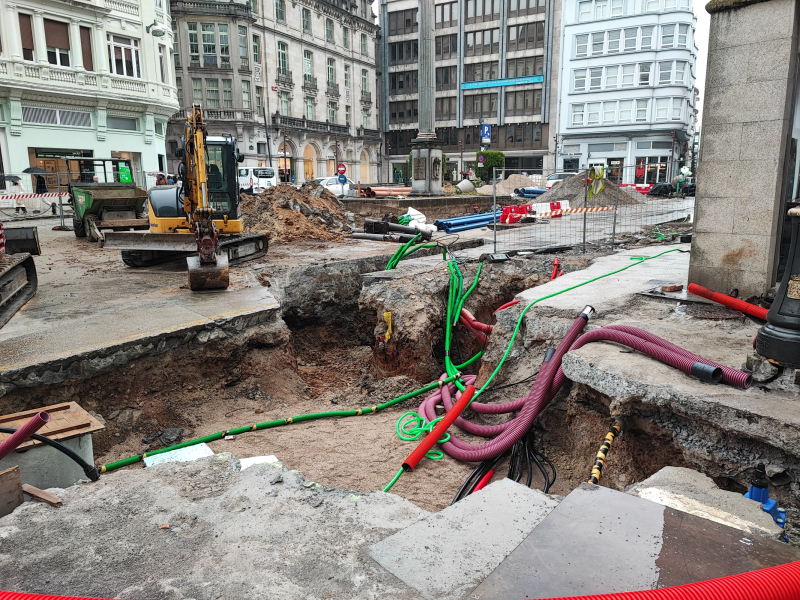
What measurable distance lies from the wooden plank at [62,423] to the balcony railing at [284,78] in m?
47.4

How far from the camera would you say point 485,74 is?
Result: 55500 millimetres

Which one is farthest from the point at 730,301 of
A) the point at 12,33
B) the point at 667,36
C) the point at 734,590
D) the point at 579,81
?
the point at 579,81

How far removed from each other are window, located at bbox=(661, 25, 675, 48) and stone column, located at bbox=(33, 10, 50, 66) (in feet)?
138

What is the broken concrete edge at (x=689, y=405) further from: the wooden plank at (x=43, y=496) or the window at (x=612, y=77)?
the window at (x=612, y=77)

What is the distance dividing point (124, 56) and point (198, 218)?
27583mm

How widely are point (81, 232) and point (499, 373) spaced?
1464 centimetres

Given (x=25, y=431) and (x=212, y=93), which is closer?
(x=25, y=431)

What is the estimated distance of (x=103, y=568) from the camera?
2.33m

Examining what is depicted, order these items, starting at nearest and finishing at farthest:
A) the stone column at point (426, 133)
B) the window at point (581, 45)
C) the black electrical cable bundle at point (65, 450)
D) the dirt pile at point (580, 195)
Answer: the black electrical cable bundle at point (65, 450), the dirt pile at point (580, 195), the stone column at point (426, 133), the window at point (581, 45)

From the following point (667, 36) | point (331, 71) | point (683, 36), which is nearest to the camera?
point (683, 36)

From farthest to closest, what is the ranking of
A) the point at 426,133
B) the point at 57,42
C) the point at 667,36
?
the point at 667,36 → the point at 57,42 → the point at 426,133

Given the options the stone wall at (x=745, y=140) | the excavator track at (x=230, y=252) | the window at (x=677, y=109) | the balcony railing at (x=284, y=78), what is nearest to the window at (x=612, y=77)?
the window at (x=677, y=109)

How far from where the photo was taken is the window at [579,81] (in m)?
47.8

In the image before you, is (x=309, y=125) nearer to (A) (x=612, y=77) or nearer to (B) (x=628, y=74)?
(A) (x=612, y=77)
